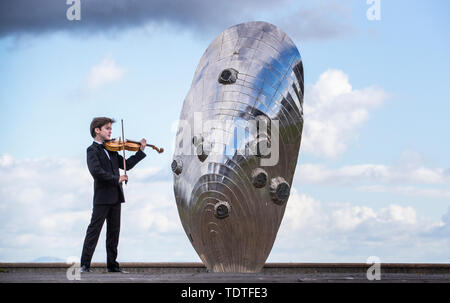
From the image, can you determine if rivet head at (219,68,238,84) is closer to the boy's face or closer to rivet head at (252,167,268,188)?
rivet head at (252,167,268,188)

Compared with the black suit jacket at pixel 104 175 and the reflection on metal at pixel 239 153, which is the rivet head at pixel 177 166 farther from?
the black suit jacket at pixel 104 175

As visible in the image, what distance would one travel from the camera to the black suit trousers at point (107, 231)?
13805mm

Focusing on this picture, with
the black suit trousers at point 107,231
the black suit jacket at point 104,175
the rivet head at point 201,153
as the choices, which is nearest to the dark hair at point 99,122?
the black suit jacket at point 104,175

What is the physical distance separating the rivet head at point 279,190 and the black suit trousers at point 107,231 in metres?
3.06

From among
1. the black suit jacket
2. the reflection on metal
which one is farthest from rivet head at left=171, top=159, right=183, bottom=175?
the black suit jacket

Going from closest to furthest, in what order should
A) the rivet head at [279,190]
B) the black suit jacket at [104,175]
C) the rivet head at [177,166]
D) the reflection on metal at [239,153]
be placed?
the black suit jacket at [104,175] → the reflection on metal at [239,153] → the rivet head at [279,190] → the rivet head at [177,166]

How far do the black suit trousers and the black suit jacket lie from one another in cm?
15

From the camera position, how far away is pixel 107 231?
14.2m

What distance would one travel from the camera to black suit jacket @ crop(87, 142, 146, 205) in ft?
45.2

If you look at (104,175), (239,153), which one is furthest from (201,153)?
(104,175)
